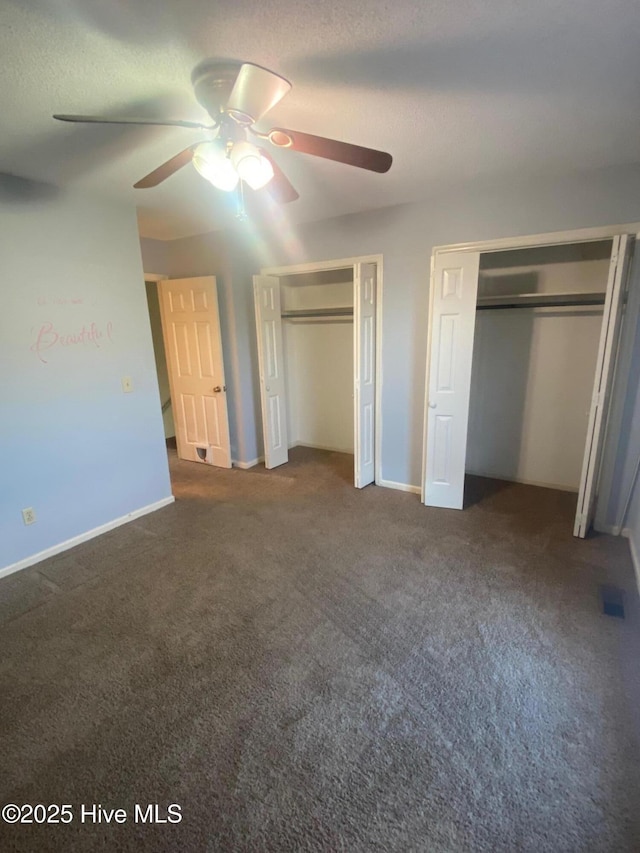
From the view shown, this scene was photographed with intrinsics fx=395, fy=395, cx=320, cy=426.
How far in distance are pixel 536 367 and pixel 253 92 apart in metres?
3.23

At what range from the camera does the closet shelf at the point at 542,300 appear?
323 cm

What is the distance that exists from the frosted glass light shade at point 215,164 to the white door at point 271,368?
2170 millimetres

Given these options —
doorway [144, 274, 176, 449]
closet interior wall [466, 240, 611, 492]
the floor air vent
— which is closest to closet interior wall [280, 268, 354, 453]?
closet interior wall [466, 240, 611, 492]

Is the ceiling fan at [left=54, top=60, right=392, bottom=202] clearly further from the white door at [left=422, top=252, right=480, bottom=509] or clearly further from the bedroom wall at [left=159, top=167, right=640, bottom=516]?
the white door at [left=422, top=252, right=480, bottom=509]

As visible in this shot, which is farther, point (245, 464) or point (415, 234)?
point (245, 464)

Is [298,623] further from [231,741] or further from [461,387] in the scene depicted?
[461,387]

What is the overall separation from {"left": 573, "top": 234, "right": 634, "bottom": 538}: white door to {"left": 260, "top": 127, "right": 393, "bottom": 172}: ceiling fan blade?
69.4 inches

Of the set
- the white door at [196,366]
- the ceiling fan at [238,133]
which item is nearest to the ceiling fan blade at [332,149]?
the ceiling fan at [238,133]

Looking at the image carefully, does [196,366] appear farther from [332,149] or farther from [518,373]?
[518,373]

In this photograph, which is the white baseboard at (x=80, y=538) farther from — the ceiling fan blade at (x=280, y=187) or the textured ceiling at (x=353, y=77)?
the ceiling fan blade at (x=280, y=187)

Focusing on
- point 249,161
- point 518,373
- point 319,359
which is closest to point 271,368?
point 319,359

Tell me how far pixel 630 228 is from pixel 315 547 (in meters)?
2.94

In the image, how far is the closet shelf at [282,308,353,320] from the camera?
441cm

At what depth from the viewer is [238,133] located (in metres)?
1.61
